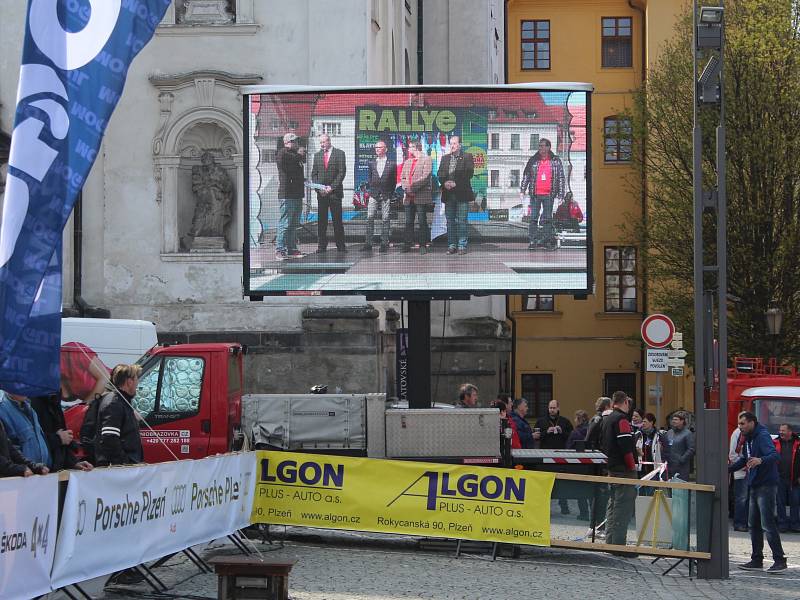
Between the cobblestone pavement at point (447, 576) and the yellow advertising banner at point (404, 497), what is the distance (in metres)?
0.37

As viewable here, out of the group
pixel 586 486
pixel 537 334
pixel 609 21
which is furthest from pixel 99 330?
pixel 609 21

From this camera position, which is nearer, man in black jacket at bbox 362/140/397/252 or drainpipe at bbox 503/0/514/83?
man in black jacket at bbox 362/140/397/252

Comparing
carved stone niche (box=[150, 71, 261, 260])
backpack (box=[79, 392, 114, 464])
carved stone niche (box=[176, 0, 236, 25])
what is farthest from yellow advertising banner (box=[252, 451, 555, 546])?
carved stone niche (box=[176, 0, 236, 25])

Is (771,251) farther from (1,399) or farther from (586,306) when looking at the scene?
(1,399)

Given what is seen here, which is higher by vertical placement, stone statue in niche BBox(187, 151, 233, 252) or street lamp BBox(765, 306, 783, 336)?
stone statue in niche BBox(187, 151, 233, 252)

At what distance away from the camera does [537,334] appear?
1937 inches

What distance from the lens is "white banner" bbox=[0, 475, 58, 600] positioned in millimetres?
9836

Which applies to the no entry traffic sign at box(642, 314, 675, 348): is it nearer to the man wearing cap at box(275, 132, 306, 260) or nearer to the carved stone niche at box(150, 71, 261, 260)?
the man wearing cap at box(275, 132, 306, 260)

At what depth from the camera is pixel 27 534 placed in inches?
402

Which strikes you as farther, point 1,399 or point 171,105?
point 171,105

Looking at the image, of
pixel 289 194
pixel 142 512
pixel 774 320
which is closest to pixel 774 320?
pixel 774 320

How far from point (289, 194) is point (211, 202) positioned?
370 inches

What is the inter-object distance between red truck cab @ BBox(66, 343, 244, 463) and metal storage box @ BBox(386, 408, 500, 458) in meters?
2.26

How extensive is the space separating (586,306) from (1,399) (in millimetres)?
38468
